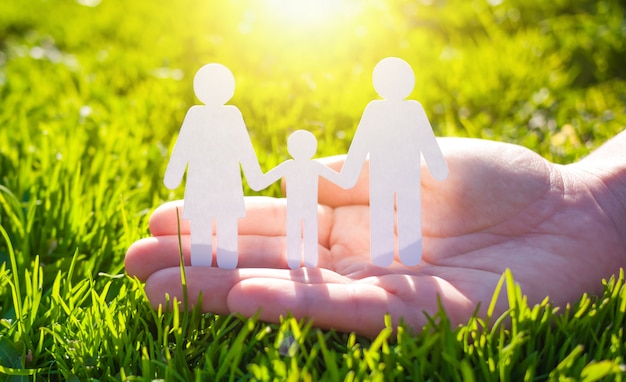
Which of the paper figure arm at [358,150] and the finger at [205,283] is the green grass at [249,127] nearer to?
the finger at [205,283]

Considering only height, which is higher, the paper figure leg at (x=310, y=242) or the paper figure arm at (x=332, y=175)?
the paper figure arm at (x=332, y=175)

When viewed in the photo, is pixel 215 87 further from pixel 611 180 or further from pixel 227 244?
pixel 611 180

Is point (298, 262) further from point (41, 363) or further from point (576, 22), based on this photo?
point (576, 22)

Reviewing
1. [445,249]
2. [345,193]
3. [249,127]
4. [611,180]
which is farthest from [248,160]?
[249,127]

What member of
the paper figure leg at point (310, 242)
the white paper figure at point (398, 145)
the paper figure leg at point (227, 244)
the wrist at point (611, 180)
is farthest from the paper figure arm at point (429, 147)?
the wrist at point (611, 180)

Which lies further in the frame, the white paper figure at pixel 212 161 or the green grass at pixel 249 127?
the white paper figure at pixel 212 161

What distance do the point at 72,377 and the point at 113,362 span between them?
0.34 feet

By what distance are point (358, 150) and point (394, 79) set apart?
230mm

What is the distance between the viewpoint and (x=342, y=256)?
2.27 metres

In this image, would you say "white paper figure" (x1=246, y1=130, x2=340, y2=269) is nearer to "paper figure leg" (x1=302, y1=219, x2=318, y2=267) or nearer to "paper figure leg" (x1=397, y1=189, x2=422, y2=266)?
"paper figure leg" (x1=302, y1=219, x2=318, y2=267)

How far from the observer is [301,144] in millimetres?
1972

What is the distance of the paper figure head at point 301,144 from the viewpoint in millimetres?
1959

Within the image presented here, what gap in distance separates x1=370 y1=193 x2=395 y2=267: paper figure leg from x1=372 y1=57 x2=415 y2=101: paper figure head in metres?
0.30

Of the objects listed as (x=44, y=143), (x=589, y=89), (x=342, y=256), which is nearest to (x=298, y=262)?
(x=342, y=256)
